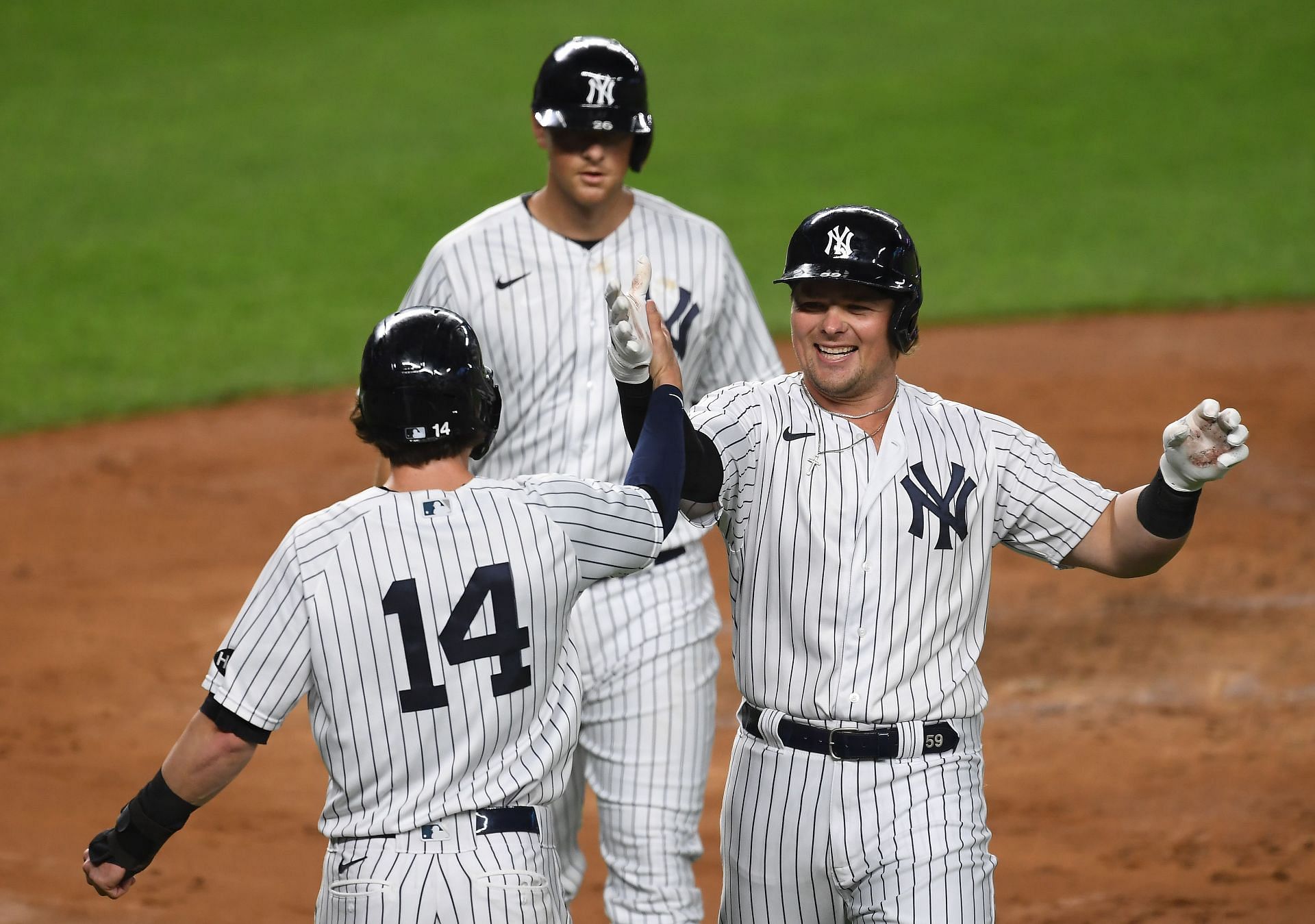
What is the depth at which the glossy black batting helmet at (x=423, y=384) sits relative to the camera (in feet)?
9.62

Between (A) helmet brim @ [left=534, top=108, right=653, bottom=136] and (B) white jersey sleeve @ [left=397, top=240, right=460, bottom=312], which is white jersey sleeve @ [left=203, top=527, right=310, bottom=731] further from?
(A) helmet brim @ [left=534, top=108, right=653, bottom=136]

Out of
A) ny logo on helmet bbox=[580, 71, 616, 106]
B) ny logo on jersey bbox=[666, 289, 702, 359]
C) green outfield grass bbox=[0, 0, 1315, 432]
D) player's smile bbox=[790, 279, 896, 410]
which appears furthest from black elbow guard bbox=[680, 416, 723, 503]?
green outfield grass bbox=[0, 0, 1315, 432]

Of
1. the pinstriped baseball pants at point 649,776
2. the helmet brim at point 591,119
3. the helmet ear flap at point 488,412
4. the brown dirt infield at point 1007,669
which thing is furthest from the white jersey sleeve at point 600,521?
the brown dirt infield at point 1007,669

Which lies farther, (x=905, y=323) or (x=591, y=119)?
(x=591, y=119)

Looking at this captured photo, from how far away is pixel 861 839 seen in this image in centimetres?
318

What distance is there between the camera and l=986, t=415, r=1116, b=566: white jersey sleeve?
3361mm

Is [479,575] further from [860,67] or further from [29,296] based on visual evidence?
[860,67]

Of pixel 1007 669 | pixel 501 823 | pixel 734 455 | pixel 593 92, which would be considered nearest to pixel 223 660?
pixel 501 823

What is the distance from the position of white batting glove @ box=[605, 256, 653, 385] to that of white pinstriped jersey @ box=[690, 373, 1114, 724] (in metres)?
0.28

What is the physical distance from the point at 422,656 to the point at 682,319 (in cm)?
167

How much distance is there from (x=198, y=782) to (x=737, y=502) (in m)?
1.18

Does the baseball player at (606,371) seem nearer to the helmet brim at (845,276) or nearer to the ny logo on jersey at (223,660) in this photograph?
the helmet brim at (845,276)

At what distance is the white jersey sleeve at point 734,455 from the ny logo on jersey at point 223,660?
0.93 metres

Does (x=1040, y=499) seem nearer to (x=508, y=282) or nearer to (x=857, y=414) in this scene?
A: (x=857, y=414)
